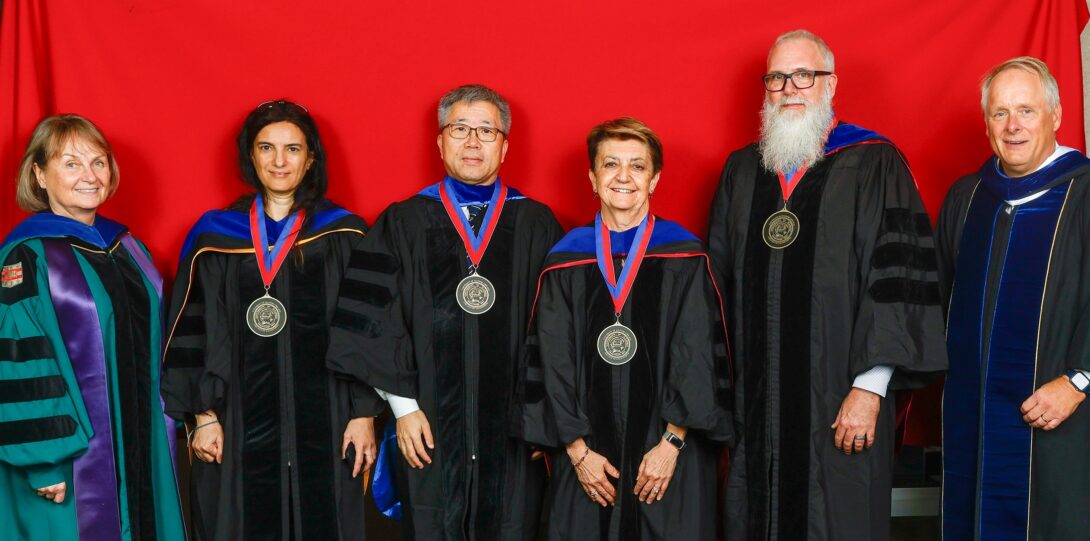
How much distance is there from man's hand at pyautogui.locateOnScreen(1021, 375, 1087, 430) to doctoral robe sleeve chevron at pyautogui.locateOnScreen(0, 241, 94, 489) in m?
3.24

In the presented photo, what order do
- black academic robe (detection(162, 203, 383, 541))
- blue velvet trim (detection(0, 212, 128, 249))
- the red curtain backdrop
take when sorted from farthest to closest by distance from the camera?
the red curtain backdrop < black academic robe (detection(162, 203, 383, 541)) < blue velvet trim (detection(0, 212, 128, 249))

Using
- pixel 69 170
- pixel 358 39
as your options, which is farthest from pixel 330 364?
pixel 358 39

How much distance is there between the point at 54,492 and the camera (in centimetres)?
309

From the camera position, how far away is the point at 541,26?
154 inches

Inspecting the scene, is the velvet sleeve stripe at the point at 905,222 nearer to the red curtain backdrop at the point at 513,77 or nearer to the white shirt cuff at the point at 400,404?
the red curtain backdrop at the point at 513,77

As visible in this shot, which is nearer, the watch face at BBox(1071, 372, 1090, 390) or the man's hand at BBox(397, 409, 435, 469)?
the watch face at BBox(1071, 372, 1090, 390)

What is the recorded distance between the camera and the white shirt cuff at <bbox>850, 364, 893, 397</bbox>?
308 centimetres

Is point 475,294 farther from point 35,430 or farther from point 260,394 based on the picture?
point 35,430

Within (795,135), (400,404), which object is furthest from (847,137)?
(400,404)

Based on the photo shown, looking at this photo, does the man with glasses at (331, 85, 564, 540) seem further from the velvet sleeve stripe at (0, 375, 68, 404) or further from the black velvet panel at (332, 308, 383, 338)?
the velvet sleeve stripe at (0, 375, 68, 404)

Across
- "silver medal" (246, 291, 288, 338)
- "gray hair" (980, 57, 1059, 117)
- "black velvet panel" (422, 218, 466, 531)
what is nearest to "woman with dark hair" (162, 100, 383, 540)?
"silver medal" (246, 291, 288, 338)

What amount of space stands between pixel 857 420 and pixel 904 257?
1.93 ft

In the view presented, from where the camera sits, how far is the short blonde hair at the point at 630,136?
3115mm

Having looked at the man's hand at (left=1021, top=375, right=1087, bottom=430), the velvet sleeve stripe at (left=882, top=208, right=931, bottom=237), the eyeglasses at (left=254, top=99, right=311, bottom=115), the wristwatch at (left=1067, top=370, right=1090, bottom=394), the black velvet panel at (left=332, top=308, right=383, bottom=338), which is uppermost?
the eyeglasses at (left=254, top=99, right=311, bottom=115)
